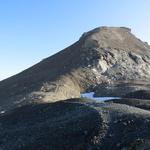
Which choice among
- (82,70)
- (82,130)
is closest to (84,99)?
(82,130)

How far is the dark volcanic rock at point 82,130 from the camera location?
27797mm

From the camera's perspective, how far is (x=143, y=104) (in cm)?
4103

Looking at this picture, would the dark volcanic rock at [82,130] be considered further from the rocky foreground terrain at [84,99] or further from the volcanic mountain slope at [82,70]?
the volcanic mountain slope at [82,70]

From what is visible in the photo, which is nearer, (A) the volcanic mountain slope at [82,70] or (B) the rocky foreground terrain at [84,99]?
(B) the rocky foreground terrain at [84,99]

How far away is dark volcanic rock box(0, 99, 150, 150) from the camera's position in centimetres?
A: 2780

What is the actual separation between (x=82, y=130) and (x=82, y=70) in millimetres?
44794

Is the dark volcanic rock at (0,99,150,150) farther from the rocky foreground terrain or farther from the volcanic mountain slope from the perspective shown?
the volcanic mountain slope

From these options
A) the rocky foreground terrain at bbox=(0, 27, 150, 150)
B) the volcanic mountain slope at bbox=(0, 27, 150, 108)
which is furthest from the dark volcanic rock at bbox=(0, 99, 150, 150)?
the volcanic mountain slope at bbox=(0, 27, 150, 108)

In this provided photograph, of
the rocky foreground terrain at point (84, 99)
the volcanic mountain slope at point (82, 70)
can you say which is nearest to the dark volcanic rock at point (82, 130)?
the rocky foreground terrain at point (84, 99)

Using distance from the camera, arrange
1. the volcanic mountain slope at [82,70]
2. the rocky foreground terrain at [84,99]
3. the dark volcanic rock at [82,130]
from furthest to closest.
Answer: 1. the volcanic mountain slope at [82,70]
2. the rocky foreground terrain at [84,99]
3. the dark volcanic rock at [82,130]

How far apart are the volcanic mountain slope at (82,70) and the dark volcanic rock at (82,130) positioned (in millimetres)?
22364

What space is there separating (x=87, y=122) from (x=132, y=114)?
9.69 ft

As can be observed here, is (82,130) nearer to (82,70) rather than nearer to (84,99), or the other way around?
(84,99)

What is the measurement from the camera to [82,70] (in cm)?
7444
